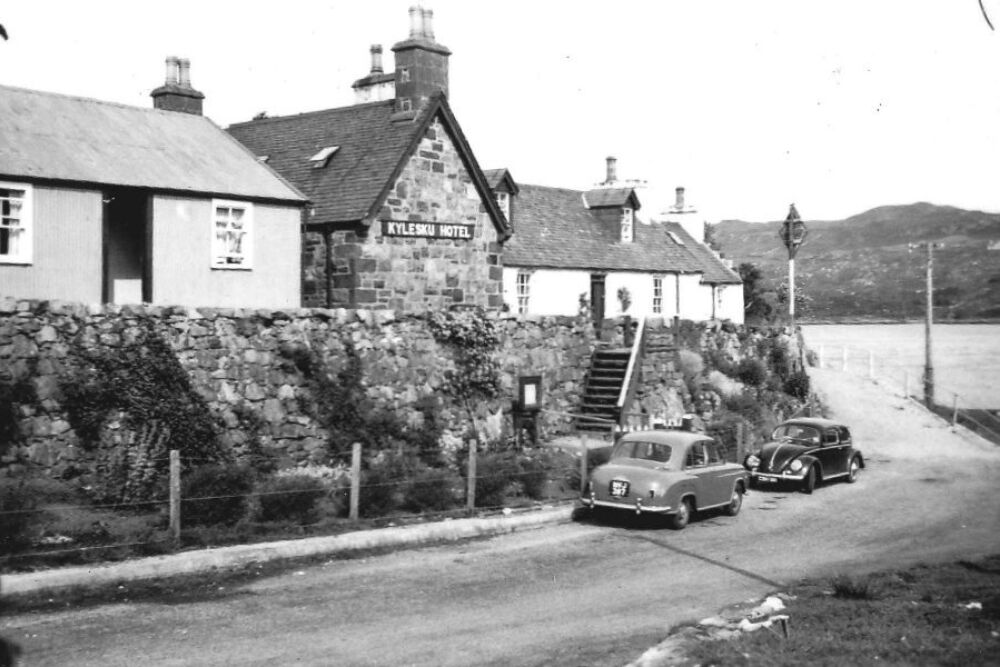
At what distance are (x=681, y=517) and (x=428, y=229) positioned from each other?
450 inches

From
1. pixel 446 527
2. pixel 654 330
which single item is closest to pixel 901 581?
pixel 446 527

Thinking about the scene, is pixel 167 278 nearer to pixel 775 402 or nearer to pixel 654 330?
pixel 654 330

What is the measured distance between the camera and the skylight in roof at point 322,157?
89.5 ft

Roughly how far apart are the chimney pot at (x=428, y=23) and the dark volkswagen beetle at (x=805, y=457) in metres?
13.6

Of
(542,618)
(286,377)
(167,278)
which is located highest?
(167,278)

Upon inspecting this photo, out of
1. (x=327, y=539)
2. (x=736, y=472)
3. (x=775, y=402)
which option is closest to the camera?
(x=327, y=539)

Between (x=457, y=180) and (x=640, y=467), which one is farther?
(x=457, y=180)

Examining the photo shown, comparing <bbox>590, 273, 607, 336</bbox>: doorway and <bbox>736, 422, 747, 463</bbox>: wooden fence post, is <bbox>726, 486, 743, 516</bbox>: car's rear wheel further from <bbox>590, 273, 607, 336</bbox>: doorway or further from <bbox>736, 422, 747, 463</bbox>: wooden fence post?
<bbox>590, 273, 607, 336</bbox>: doorway

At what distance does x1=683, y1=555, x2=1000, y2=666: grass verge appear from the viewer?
8.88 m

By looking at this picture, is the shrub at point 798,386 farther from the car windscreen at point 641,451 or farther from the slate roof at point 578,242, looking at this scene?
the car windscreen at point 641,451

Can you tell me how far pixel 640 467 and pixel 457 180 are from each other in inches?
463

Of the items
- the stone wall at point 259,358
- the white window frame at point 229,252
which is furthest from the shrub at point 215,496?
the white window frame at point 229,252

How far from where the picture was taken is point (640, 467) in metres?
17.8

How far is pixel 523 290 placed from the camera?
1394 inches
